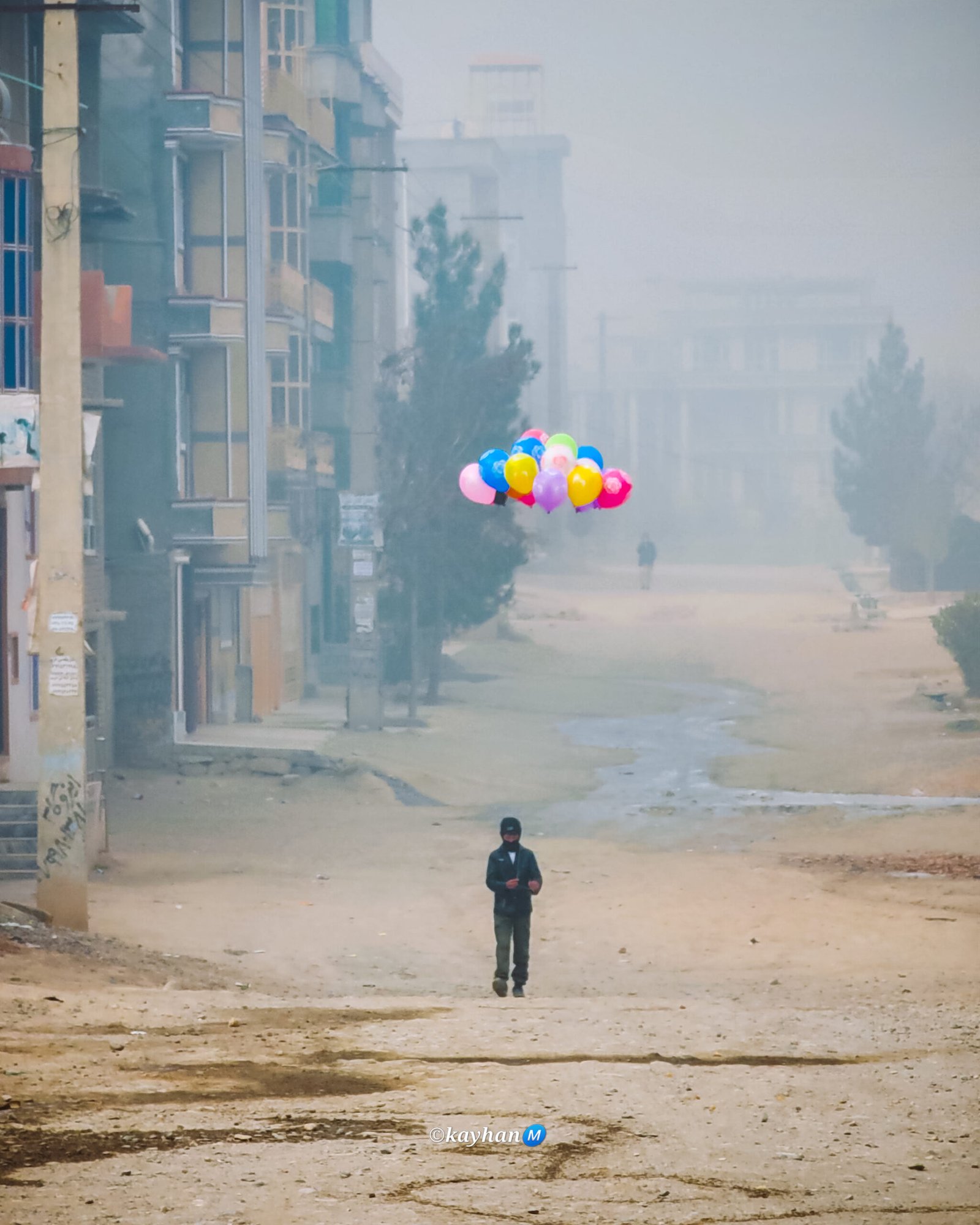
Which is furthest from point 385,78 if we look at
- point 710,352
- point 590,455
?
point 710,352

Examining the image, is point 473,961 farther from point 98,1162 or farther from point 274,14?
point 274,14

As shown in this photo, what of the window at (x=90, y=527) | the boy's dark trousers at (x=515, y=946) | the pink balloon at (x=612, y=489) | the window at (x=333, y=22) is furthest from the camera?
the window at (x=333, y=22)

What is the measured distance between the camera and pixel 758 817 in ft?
71.4

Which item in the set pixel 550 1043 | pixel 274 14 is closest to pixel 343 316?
pixel 274 14

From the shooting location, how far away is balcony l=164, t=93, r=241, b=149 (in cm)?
2700

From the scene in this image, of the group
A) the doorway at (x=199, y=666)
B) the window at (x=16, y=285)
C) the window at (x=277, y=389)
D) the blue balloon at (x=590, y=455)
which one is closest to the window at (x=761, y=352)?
the window at (x=277, y=389)

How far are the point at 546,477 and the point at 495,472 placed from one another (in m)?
0.60

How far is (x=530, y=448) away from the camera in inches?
600

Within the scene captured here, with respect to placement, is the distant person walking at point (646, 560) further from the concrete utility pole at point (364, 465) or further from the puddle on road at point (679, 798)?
the concrete utility pole at point (364, 465)

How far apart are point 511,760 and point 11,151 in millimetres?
12439

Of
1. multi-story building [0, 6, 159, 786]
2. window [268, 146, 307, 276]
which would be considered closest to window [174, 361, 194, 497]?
multi-story building [0, 6, 159, 786]

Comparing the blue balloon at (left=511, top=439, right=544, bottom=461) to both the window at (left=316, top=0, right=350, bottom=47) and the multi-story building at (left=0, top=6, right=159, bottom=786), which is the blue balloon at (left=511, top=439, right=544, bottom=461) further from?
the window at (left=316, top=0, right=350, bottom=47)

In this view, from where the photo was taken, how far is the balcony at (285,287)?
32.7 meters

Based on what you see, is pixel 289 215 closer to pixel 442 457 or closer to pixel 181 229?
pixel 442 457
